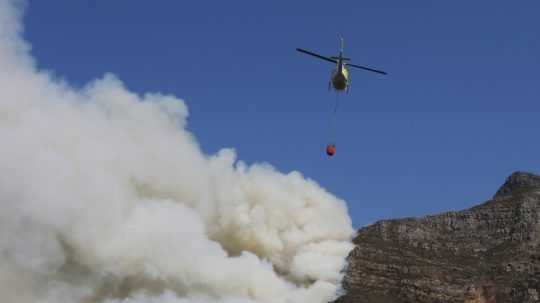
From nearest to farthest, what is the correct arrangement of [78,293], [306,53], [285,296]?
[306,53]
[78,293]
[285,296]

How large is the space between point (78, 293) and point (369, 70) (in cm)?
7600

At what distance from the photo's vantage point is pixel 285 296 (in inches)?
7864

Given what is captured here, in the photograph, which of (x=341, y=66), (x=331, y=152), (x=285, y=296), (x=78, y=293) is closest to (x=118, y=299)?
(x=78, y=293)

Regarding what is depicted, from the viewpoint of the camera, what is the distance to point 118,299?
165m

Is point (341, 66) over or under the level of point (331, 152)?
over

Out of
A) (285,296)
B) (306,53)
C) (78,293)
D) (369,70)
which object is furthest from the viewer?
(285,296)

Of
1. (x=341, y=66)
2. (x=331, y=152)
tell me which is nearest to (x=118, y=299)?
(x=331, y=152)

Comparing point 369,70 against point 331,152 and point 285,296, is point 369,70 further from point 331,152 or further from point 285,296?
point 285,296

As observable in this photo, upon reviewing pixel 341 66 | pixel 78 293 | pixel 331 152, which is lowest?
pixel 78 293

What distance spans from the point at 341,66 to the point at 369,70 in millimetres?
4230

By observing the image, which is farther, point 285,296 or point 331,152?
point 285,296

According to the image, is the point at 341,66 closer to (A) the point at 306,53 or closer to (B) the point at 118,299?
(A) the point at 306,53

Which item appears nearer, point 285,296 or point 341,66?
point 341,66

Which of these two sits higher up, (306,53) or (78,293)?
(306,53)
